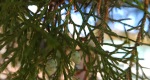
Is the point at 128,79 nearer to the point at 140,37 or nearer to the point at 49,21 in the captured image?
the point at 140,37

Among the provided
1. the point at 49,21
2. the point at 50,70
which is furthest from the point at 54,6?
the point at 50,70

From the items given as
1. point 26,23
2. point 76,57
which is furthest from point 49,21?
point 76,57

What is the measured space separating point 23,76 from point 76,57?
Answer: 159mm

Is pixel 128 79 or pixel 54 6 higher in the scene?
pixel 54 6

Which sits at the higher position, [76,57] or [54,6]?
[54,6]

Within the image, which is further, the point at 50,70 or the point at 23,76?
the point at 50,70

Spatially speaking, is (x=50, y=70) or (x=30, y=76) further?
(x=50, y=70)

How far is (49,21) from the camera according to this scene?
1.51 ft

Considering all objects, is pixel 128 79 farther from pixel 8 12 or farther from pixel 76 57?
pixel 8 12

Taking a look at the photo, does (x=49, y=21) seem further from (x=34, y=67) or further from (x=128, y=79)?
(x=128, y=79)

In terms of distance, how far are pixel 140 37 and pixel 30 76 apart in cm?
21

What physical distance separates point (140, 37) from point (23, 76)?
0.22 metres

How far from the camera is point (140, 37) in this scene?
55cm

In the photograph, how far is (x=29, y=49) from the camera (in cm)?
44
